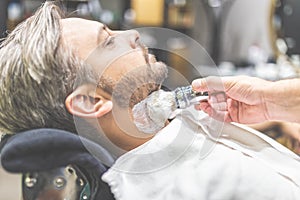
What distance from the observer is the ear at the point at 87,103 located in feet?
3.04

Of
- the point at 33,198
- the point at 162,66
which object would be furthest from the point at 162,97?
the point at 33,198

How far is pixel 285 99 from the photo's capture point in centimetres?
112

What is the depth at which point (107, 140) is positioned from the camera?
37.9 inches

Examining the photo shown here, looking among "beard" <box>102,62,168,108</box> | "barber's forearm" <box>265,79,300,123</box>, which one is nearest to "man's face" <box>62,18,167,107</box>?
"beard" <box>102,62,168,108</box>

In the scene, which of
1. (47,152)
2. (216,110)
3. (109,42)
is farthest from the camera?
(216,110)

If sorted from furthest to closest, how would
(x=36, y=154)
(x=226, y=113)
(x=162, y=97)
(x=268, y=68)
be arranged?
(x=268, y=68)
(x=226, y=113)
(x=162, y=97)
(x=36, y=154)

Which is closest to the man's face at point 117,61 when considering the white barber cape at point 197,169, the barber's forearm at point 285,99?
the white barber cape at point 197,169

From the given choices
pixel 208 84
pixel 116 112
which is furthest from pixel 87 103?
pixel 208 84

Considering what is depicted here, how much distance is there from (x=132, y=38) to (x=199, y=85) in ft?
0.59

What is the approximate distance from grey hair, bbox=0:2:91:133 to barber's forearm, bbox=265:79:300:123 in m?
0.47

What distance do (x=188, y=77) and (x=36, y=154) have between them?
1.25ft

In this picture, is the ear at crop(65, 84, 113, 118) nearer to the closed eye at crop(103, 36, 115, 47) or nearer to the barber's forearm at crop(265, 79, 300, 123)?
the closed eye at crop(103, 36, 115, 47)

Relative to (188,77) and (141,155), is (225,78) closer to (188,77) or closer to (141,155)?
(188,77)

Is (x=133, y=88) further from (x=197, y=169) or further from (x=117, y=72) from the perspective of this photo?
(x=197, y=169)
